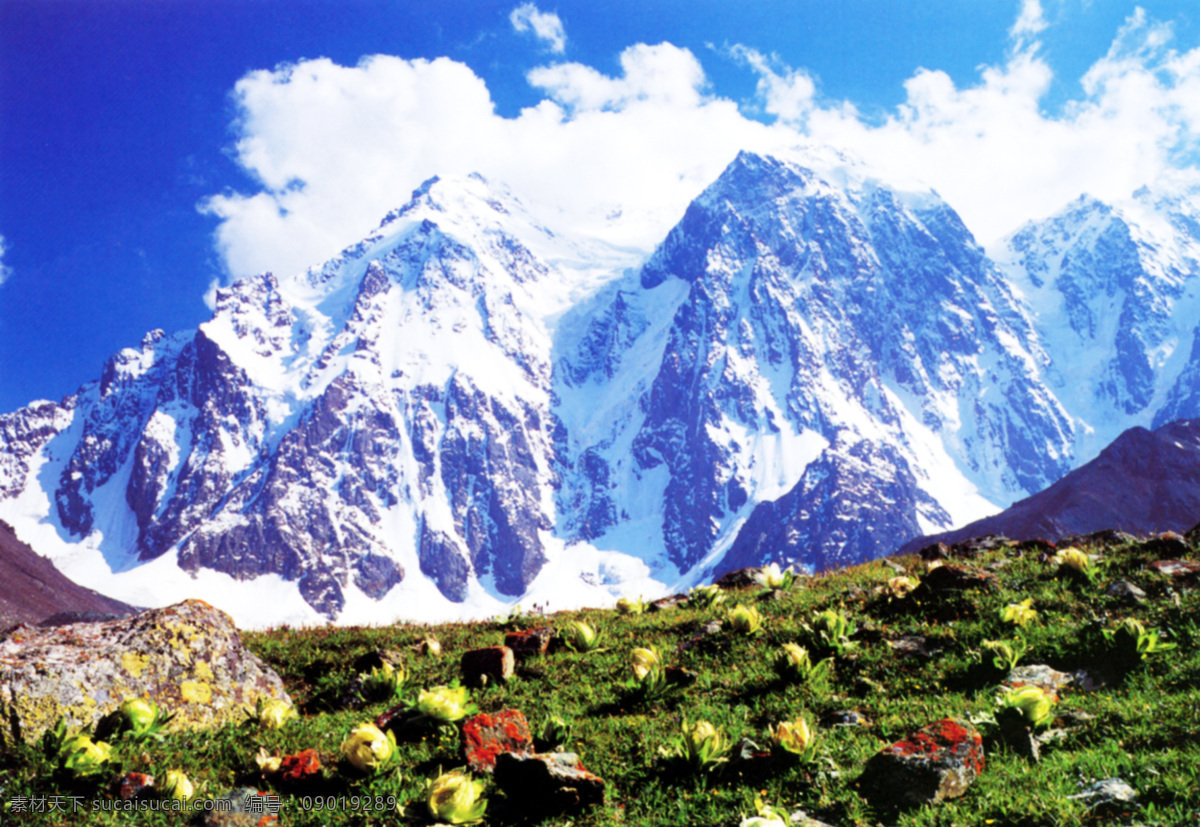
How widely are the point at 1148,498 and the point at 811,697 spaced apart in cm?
19613

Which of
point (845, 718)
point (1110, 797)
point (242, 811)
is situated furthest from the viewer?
point (845, 718)

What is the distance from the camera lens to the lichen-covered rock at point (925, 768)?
5.62 m

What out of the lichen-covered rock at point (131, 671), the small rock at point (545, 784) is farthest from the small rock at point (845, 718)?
the lichen-covered rock at point (131, 671)

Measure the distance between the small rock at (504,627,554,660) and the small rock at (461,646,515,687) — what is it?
Result: 1.77 feet

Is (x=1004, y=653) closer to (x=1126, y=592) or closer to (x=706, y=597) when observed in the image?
(x=1126, y=592)

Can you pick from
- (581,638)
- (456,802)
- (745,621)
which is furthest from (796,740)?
(581,638)

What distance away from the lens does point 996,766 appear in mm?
6047

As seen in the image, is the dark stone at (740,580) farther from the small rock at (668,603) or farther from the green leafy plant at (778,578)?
the green leafy plant at (778,578)

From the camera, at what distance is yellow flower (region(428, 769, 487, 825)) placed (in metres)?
5.57

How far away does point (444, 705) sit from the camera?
7531 mm

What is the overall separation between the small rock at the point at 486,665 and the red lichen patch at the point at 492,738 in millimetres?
2382

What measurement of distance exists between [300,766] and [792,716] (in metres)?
4.87

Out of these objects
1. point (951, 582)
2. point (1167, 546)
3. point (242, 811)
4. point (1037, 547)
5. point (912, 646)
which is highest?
point (1037, 547)

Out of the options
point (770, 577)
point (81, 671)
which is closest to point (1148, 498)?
point (770, 577)
